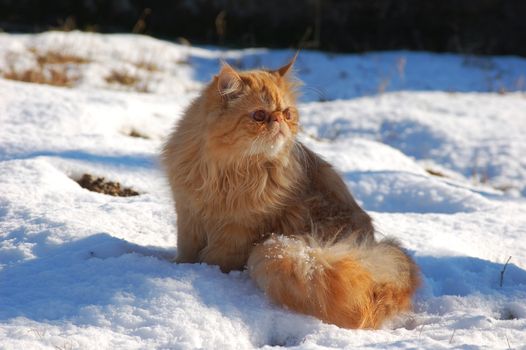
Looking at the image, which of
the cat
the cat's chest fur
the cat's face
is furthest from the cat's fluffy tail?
the cat's face

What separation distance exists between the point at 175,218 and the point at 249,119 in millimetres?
1260

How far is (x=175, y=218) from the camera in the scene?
163 inches

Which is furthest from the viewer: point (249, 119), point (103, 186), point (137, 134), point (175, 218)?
point (137, 134)

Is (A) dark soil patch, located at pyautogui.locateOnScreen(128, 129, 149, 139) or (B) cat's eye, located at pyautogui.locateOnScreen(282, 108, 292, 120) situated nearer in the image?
(B) cat's eye, located at pyautogui.locateOnScreen(282, 108, 292, 120)

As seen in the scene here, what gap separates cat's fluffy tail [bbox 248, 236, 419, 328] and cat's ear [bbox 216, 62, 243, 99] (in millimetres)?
728

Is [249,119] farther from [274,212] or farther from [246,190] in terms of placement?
[274,212]

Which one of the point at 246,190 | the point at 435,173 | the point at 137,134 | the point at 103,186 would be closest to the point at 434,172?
the point at 435,173

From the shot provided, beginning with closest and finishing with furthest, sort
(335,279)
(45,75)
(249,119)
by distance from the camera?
(335,279), (249,119), (45,75)

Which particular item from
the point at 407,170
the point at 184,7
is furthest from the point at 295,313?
the point at 184,7

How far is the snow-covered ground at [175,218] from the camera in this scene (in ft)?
9.12

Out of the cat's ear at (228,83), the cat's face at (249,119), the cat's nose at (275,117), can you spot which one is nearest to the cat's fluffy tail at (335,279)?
the cat's face at (249,119)

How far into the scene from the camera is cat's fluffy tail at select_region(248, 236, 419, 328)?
2.93 m

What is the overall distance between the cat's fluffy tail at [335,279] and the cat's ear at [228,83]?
73 cm

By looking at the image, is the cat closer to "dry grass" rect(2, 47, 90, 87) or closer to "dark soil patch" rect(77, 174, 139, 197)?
"dark soil patch" rect(77, 174, 139, 197)
